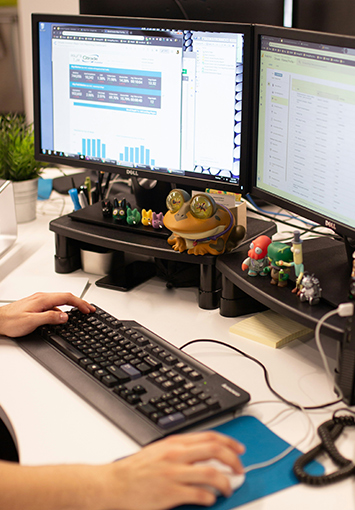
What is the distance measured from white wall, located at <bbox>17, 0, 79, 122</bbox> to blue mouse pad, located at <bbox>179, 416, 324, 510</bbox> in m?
1.99

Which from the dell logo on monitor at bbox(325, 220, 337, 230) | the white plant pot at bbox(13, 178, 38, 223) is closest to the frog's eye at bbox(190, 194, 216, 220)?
the dell logo on monitor at bbox(325, 220, 337, 230)

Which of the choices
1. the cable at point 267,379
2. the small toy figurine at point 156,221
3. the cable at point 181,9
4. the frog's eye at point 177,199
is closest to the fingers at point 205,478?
the cable at point 267,379

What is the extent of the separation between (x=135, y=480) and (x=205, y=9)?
3.75 feet

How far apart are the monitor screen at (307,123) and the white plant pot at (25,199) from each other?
678mm

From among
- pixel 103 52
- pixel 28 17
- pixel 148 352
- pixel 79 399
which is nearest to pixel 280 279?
pixel 148 352

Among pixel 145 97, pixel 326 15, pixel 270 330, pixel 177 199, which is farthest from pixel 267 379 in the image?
pixel 326 15

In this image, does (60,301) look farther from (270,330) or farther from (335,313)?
(335,313)

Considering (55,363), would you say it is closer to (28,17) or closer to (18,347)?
(18,347)

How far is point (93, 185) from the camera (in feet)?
5.46

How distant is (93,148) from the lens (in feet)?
4.35

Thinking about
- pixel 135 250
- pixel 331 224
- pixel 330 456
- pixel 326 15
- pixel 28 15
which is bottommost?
pixel 330 456

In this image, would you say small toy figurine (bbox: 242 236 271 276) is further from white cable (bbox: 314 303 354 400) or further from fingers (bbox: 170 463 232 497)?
fingers (bbox: 170 463 232 497)

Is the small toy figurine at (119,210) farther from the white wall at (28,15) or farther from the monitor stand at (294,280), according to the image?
the white wall at (28,15)

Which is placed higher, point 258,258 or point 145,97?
point 145,97
